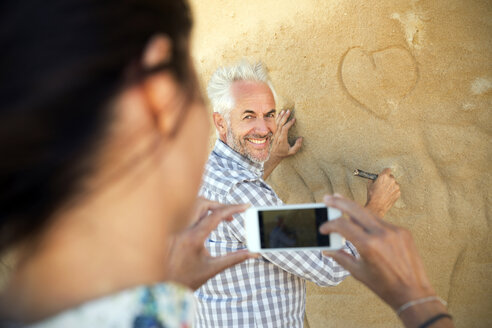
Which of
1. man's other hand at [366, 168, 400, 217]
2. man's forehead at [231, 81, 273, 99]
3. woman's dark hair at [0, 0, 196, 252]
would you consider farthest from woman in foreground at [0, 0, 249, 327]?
man's forehead at [231, 81, 273, 99]

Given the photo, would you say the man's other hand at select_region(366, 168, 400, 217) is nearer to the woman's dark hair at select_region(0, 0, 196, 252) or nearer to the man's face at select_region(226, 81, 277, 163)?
the man's face at select_region(226, 81, 277, 163)

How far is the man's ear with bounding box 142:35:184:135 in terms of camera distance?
0.69 meters

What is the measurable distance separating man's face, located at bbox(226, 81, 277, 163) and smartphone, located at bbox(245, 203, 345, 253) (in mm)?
920

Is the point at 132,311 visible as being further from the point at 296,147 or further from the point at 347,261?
the point at 296,147

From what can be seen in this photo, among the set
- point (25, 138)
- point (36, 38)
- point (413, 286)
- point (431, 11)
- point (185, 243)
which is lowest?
point (413, 286)

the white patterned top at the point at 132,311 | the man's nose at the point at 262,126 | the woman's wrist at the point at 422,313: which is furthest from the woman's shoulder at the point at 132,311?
the man's nose at the point at 262,126

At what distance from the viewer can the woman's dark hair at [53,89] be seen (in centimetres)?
61

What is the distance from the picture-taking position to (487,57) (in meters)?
2.14

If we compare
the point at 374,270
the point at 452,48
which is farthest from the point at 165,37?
the point at 452,48

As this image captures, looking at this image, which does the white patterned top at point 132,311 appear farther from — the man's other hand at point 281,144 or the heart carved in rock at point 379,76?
the man's other hand at point 281,144

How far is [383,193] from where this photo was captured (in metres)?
2.20

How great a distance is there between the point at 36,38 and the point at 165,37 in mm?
174

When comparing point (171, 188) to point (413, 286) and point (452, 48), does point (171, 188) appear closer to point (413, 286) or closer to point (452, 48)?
point (413, 286)

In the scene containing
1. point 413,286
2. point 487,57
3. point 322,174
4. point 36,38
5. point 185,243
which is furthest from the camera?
point 322,174
